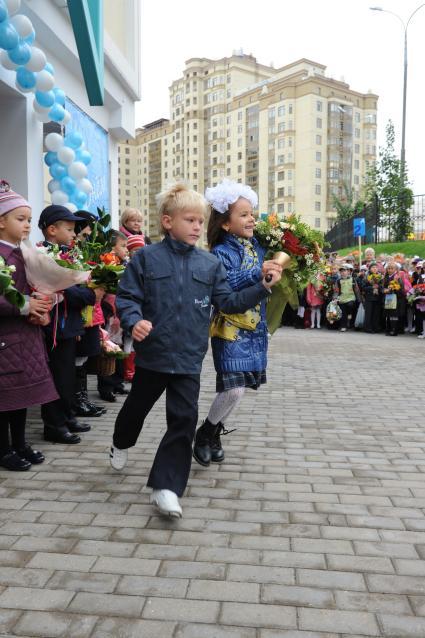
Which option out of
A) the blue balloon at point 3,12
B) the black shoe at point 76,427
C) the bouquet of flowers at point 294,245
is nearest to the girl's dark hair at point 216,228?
the bouquet of flowers at point 294,245

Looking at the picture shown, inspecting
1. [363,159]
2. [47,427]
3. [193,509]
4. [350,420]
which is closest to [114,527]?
[193,509]

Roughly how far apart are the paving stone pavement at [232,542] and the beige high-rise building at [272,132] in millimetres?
78201

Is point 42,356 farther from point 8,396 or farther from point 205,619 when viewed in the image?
point 205,619

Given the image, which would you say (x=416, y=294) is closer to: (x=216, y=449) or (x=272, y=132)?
(x=216, y=449)

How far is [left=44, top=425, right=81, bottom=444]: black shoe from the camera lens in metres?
4.90

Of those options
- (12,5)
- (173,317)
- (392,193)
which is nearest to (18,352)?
(173,317)

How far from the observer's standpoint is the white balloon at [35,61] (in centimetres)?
698

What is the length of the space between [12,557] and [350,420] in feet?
12.6

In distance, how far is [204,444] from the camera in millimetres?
4395

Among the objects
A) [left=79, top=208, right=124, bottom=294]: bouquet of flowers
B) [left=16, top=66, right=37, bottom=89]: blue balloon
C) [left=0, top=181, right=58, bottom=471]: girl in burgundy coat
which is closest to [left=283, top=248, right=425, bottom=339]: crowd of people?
[left=16, top=66, right=37, bottom=89]: blue balloon

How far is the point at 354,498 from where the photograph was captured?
3748mm

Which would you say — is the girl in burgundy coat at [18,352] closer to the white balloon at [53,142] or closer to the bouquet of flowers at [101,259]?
the bouquet of flowers at [101,259]

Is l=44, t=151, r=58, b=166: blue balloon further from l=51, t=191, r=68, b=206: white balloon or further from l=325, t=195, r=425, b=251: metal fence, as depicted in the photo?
l=325, t=195, r=425, b=251: metal fence

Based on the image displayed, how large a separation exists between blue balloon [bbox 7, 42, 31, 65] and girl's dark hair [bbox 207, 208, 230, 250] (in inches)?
154
